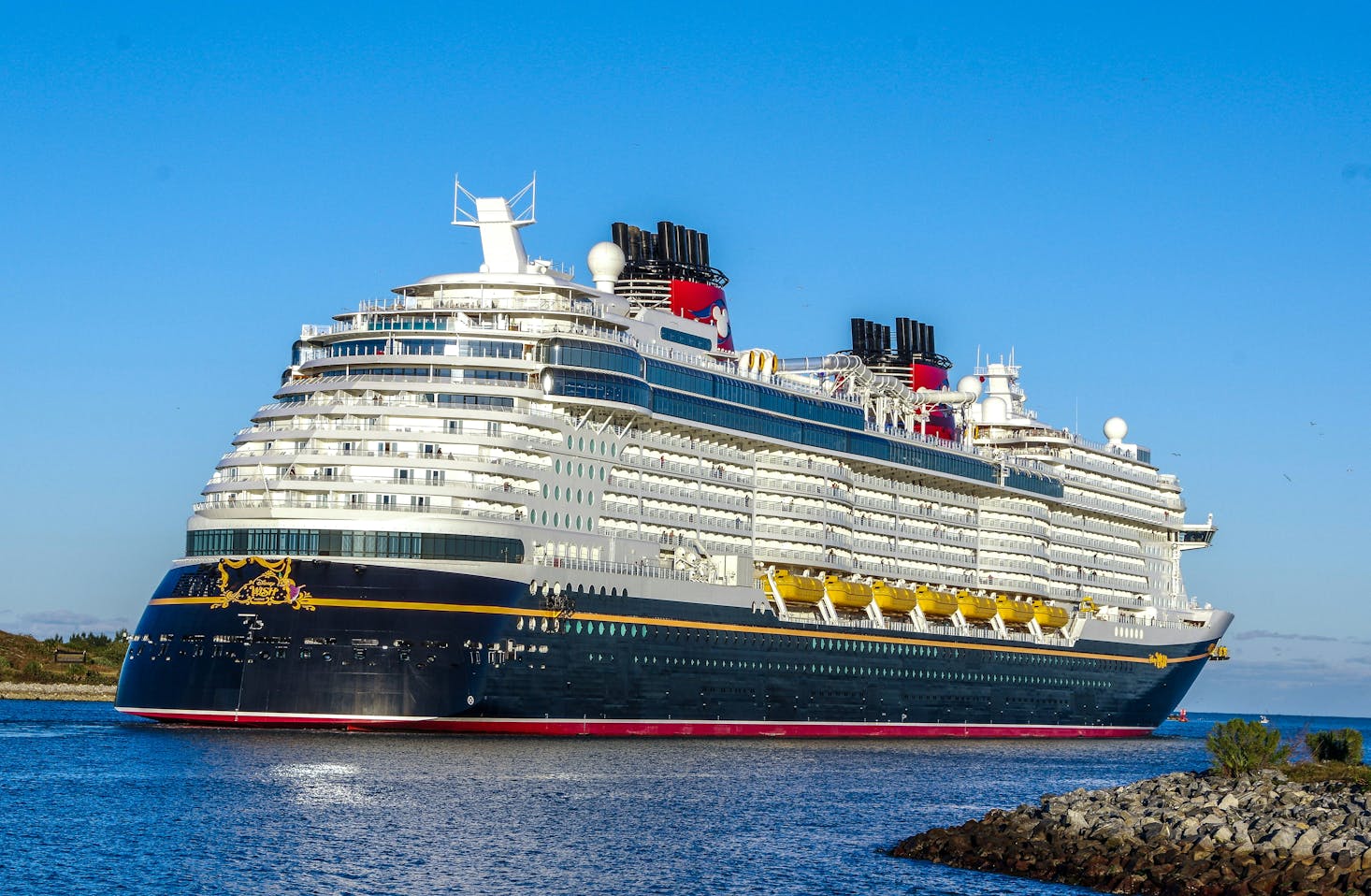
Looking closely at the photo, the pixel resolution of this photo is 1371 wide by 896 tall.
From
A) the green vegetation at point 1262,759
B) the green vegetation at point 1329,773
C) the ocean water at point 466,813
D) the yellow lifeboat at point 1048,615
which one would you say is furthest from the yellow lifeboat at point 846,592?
the green vegetation at point 1329,773

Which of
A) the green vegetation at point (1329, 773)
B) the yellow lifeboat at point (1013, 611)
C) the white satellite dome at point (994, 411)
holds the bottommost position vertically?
the green vegetation at point (1329, 773)

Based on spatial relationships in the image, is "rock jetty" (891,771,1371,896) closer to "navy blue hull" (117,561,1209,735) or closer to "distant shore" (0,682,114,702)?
"navy blue hull" (117,561,1209,735)

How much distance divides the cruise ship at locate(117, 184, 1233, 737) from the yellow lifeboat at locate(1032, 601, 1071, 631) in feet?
0.64

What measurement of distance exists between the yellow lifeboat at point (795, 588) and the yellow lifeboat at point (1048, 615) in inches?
844

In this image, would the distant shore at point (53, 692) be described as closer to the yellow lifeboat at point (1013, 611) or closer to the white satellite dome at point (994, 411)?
the yellow lifeboat at point (1013, 611)

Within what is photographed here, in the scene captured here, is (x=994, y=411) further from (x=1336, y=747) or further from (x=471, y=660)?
(x=471, y=660)

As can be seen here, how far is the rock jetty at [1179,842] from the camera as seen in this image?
35.9 meters

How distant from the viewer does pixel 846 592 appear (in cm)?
8081

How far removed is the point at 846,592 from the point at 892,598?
4.71 meters

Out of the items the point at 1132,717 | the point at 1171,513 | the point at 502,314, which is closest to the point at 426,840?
the point at 502,314

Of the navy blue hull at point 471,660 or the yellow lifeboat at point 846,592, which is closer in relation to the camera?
the navy blue hull at point 471,660

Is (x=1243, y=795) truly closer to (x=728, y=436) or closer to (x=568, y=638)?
(x=568, y=638)

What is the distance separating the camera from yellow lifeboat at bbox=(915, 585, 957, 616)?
8756 centimetres

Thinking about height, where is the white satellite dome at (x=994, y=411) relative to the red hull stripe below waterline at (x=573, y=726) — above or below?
above
